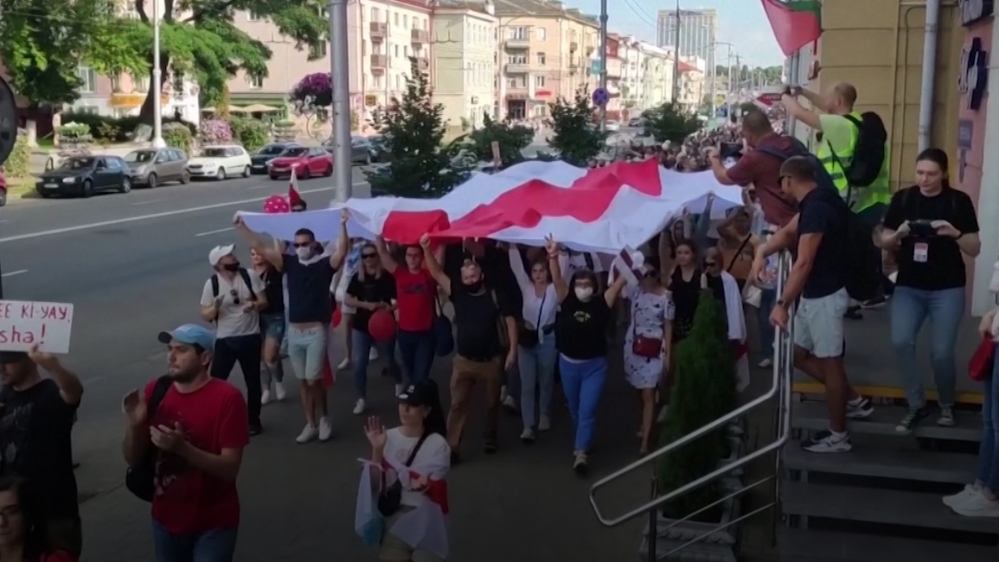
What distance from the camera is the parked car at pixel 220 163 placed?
46656 mm

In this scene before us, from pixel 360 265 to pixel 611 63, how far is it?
4600 inches

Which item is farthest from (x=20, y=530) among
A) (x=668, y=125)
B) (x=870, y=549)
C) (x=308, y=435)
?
(x=668, y=125)

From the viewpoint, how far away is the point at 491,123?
64.0 ft

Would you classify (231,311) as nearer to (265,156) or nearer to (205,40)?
(265,156)

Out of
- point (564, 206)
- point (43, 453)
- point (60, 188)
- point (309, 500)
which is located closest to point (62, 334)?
point (43, 453)

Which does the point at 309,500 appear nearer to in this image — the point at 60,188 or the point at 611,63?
the point at 60,188

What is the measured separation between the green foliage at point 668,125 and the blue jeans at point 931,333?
100 ft

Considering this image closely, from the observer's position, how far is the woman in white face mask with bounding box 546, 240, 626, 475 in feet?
29.4

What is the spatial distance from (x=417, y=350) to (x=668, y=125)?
29.6m

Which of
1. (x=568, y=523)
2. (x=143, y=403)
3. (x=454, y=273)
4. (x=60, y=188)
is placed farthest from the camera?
(x=60, y=188)

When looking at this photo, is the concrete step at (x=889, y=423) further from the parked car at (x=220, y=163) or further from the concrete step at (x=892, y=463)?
the parked car at (x=220, y=163)

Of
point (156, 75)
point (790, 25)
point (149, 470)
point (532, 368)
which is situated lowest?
point (532, 368)

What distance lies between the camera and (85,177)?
3703 cm

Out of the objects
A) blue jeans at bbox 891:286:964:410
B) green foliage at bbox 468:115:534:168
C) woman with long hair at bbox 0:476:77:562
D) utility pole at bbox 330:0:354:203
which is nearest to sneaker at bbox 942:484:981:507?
blue jeans at bbox 891:286:964:410
